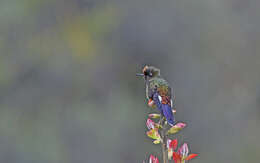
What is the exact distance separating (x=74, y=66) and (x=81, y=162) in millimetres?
1576

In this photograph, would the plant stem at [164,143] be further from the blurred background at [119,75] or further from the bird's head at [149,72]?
the blurred background at [119,75]

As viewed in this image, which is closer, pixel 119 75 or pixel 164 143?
pixel 164 143

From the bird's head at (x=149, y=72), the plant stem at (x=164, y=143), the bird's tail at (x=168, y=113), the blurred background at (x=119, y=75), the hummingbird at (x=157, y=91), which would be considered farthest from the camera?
the blurred background at (x=119, y=75)

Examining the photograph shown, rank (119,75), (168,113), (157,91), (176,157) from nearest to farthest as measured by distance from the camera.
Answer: (176,157) → (168,113) → (157,91) → (119,75)

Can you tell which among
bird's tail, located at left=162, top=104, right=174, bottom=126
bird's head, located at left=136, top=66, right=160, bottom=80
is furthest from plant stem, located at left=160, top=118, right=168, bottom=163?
bird's head, located at left=136, top=66, right=160, bottom=80

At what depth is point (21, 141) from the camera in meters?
9.33

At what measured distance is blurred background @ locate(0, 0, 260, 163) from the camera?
30.3 ft

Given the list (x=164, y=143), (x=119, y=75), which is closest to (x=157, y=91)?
(x=164, y=143)

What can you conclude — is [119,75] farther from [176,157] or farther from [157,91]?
[176,157]

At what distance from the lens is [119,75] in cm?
969

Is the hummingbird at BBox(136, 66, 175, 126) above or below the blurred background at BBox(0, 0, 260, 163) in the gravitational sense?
above

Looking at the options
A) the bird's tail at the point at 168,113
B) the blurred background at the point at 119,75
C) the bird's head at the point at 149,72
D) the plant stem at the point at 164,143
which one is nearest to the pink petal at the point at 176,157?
the plant stem at the point at 164,143

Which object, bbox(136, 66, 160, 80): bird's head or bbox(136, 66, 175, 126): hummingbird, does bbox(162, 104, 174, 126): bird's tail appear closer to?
bbox(136, 66, 175, 126): hummingbird

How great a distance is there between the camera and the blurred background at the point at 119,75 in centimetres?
923
